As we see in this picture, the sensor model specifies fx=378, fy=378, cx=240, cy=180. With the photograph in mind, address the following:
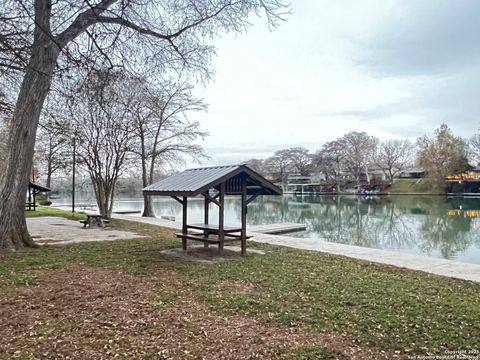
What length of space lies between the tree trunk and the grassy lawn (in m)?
0.75

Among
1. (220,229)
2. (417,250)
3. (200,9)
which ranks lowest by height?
(417,250)

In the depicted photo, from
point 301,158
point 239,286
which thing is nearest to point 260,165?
point 301,158

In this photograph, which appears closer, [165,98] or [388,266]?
[388,266]

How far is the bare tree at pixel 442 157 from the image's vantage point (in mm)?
54812

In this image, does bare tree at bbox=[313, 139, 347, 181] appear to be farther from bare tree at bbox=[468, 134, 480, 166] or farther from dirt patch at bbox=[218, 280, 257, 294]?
dirt patch at bbox=[218, 280, 257, 294]

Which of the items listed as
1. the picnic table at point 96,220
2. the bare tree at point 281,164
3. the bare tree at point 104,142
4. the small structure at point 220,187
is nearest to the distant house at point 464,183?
the bare tree at point 281,164

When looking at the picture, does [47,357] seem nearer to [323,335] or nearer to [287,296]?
[323,335]

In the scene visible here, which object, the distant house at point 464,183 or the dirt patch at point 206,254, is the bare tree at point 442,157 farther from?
the dirt patch at point 206,254

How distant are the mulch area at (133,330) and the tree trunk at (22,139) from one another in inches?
118

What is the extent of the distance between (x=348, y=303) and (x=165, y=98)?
1613 cm

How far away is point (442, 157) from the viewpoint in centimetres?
5531

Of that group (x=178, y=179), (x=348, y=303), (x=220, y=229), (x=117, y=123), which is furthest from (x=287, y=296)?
(x=117, y=123)

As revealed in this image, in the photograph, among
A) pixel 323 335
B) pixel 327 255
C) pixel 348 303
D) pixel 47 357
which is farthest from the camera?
pixel 327 255

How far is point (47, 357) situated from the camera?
289 cm
